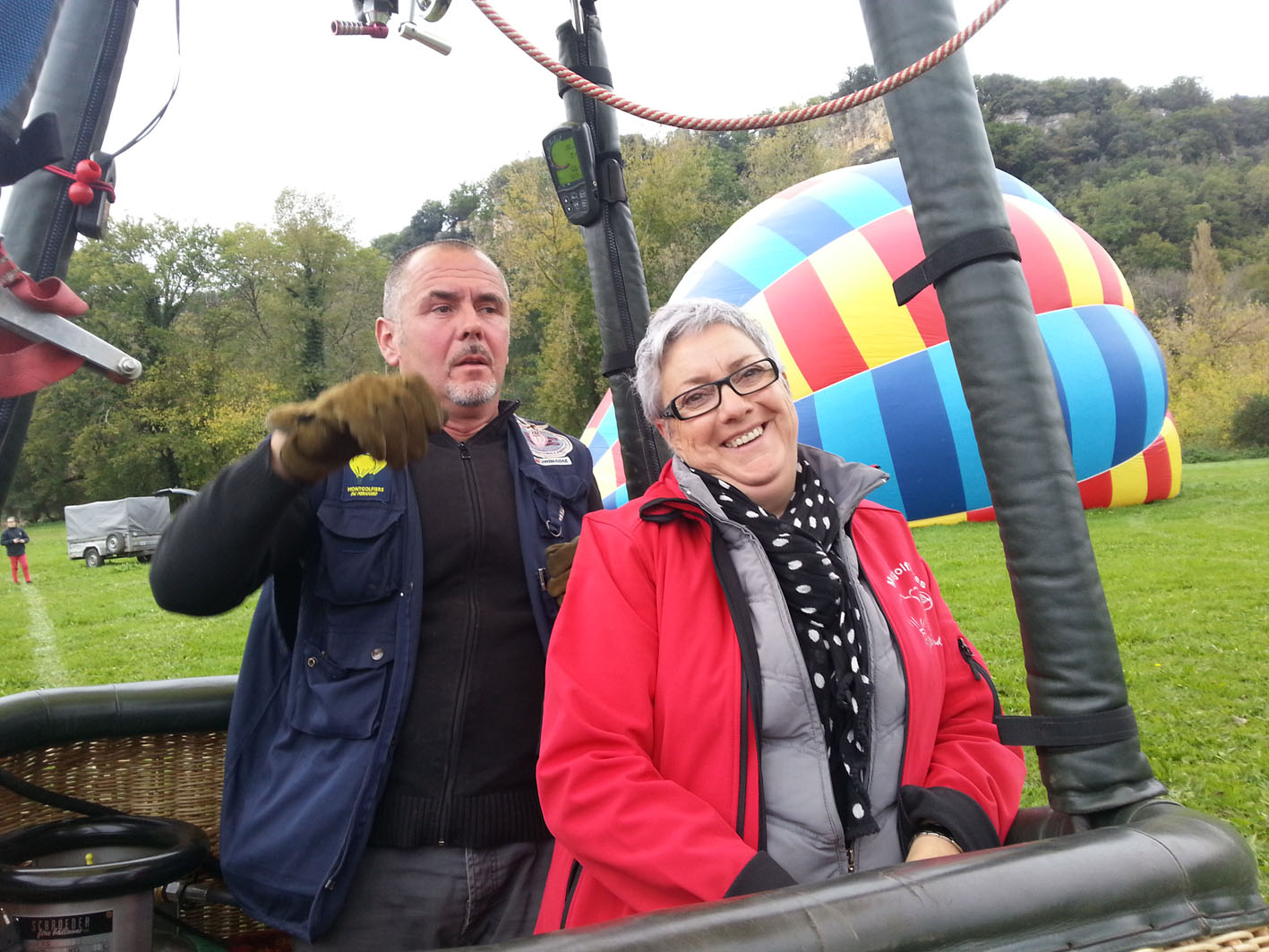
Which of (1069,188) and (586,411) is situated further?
(1069,188)

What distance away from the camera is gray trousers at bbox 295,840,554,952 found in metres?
1.70

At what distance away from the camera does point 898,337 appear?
10.0 m

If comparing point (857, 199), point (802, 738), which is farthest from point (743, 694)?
point (857, 199)

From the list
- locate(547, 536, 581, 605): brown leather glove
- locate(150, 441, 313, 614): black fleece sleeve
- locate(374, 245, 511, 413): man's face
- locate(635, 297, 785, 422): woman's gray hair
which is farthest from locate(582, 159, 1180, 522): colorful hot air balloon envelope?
locate(150, 441, 313, 614): black fleece sleeve

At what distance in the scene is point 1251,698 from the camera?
5.09 meters

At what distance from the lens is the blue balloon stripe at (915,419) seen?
9.80 m

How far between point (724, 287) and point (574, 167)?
8706mm

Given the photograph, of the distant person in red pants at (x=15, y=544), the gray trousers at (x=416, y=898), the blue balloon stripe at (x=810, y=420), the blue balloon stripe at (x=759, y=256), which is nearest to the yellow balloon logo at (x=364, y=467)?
the gray trousers at (x=416, y=898)

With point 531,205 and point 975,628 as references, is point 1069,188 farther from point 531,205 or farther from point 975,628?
point 975,628

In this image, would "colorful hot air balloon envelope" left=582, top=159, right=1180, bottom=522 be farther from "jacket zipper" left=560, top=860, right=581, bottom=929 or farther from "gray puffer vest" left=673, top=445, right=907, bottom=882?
"jacket zipper" left=560, top=860, right=581, bottom=929

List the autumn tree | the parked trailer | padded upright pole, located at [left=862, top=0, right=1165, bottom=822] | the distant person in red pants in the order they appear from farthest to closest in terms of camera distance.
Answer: the autumn tree, the parked trailer, the distant person in red pants, padded upright pole, located at [left=862, top=0, right=1165, bottom=822]

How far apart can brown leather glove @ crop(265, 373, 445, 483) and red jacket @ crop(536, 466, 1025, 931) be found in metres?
0.40

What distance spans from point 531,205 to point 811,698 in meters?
24.1

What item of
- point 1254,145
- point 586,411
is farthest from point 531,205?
point 1254,145
